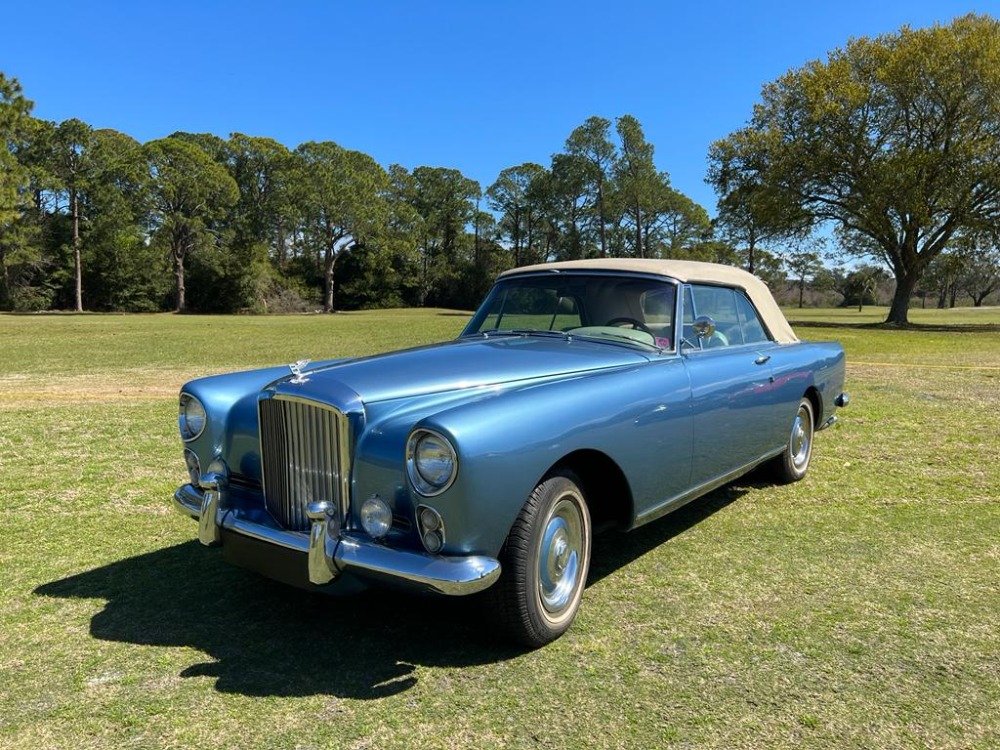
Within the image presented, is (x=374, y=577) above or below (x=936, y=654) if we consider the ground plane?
above

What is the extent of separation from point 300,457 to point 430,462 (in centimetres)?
69

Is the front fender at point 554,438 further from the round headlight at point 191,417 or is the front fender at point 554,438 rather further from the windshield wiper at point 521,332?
the round headlight at point 191,417

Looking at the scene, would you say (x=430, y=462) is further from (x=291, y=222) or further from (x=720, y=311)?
(x=291, y=222)

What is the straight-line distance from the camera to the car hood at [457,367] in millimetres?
2959

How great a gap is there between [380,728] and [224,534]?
45.1 inches

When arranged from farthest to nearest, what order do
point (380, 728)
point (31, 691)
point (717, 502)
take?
point (717, 502)
point (31, 691)
point (380, 728)

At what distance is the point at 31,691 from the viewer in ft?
8.40

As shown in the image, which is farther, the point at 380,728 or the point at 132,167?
the point at 132,167

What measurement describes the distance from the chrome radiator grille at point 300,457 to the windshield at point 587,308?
177 cm

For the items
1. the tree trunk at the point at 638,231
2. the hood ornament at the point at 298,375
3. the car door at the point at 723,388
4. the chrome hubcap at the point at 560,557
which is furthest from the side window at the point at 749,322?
the tree trunk at the point at 638,231

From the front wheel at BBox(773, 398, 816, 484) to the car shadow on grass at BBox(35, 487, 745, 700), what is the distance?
192 cm

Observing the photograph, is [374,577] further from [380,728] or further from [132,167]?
[132,167]

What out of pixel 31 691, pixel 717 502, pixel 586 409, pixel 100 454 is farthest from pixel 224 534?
pixel 100 454

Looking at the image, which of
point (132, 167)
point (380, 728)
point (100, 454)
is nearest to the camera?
point (380, 728)
